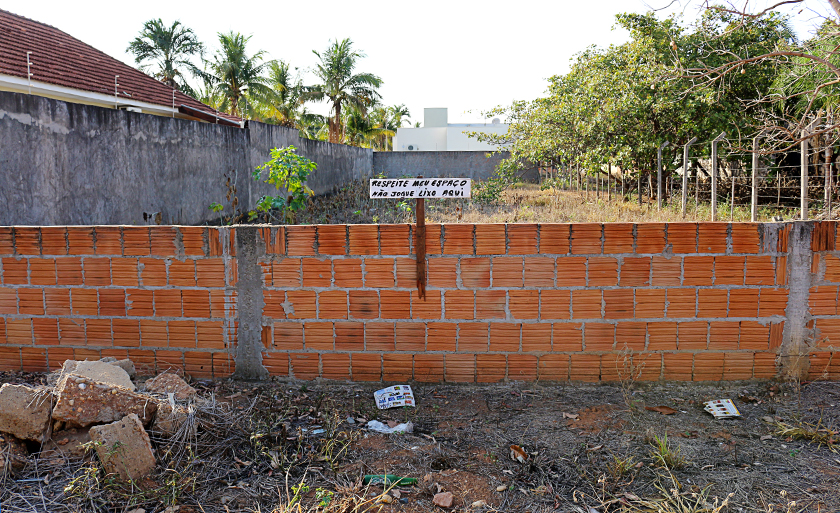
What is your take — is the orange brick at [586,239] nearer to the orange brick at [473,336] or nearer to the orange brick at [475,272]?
the orange brick at [475,272]

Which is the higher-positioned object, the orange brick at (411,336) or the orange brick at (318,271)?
the orange brick at (318,271)

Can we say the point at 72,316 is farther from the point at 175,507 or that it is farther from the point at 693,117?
the point at 693,117

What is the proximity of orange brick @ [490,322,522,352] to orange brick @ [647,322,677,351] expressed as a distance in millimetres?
900

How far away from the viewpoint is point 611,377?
4.07 m

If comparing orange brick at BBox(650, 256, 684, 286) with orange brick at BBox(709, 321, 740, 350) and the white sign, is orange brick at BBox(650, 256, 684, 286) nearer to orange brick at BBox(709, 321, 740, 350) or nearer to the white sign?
orange brick at BBox(709, 321, 740, 350)

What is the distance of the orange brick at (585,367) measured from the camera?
4055 mm

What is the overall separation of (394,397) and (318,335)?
0.70 metres

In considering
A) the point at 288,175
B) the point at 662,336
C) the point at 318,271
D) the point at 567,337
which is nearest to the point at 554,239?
the point at 567,337

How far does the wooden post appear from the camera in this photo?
390cm

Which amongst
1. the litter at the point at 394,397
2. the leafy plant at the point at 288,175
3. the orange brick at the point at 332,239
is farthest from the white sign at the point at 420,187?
the leafy plant at the point at 288,175

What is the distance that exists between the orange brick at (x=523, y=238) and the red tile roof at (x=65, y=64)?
967cm

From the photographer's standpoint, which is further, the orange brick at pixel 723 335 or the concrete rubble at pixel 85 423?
the orange brick at pixel 723 335

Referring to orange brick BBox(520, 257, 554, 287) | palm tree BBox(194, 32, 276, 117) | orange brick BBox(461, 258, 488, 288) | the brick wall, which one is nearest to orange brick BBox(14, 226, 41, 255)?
the brick wall

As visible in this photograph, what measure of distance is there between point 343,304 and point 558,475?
1814 mm
